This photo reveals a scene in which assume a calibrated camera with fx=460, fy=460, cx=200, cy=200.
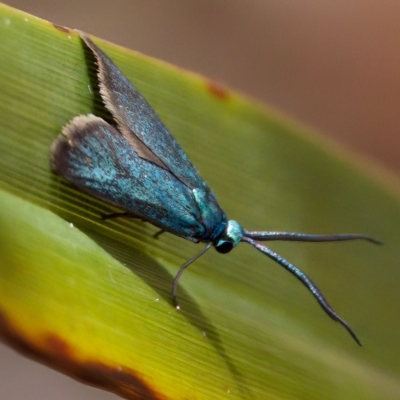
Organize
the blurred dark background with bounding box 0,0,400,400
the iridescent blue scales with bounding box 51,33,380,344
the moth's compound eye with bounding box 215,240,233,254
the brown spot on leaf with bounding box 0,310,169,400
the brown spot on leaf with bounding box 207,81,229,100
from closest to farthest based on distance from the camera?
the brown spot on leaf with bounding box 0,310,169,400 → the iridescent blue scales with bounding box 51,33,380,344 → the moth's compound eye with bounding box 215,240,233,254 → the brown spot on leaf with bounding box 207,81,229,100 → the blurred dark background with bounding box 0,0,400,400

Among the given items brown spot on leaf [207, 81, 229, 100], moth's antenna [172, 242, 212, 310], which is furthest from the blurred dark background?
moth's antenna [172, 242, 212, 310]

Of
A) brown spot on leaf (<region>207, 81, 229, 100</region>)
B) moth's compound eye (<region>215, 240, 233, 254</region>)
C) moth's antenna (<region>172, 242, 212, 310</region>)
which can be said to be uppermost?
brown spot on leaf (<region>207, 81, 229, 100</region>)

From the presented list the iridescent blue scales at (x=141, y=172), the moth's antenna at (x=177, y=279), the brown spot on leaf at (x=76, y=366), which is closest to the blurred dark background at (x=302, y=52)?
the iridescent blue scales at (x=141, y=172)

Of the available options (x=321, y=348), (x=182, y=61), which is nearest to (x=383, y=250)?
(x=321, y=348)

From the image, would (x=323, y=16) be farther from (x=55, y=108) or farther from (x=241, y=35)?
(x=55, y=108)

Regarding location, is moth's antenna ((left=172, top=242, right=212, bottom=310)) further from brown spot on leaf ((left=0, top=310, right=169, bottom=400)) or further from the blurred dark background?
the blurred dark background
